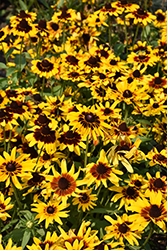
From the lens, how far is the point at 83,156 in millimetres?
2107

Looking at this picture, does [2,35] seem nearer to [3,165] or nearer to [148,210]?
[3,165]

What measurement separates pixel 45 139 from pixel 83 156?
48cm

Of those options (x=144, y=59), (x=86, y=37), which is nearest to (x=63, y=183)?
(x=144, y=59)

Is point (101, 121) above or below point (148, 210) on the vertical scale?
above

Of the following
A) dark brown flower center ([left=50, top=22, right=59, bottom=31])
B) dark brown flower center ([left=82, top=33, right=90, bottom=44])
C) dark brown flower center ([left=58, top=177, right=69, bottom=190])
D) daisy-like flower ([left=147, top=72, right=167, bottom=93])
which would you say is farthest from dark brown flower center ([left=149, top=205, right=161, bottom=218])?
dark brown flower center ([left=50, top=22, right=59, bottom=31])

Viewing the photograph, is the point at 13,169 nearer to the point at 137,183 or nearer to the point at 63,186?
the point at 63,186

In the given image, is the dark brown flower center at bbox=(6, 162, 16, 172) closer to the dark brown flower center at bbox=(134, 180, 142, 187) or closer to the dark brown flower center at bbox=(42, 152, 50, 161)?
the dark brown flower center at bbox=(42, 152, 50, 161)

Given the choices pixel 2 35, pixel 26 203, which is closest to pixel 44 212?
pixel 26 203

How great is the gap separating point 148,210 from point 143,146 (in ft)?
3.58

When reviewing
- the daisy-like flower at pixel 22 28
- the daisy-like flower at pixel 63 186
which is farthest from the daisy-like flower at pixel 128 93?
the daisy-like flower at pixel 22 28

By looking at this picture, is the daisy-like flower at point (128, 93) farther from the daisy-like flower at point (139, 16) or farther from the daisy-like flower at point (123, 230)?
the daisy-like flower at point (139, 16)

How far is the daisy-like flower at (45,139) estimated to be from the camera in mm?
1680

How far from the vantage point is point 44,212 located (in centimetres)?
155

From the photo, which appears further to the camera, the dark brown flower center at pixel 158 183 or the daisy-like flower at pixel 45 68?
the daisy-like flower at pixel 45 68
